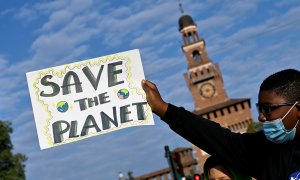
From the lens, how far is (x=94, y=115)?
5.29m

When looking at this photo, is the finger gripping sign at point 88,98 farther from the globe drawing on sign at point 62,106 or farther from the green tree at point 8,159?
the green tree at point 8,159

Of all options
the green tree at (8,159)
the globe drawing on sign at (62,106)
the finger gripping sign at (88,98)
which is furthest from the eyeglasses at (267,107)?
the green tree at (8,159)

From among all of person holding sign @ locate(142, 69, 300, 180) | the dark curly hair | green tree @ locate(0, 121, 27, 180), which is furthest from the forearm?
green tree @ locate(0, 121, 27, 180)

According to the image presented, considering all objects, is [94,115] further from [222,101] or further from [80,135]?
[222,101]

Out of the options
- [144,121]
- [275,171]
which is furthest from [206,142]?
[144,121]

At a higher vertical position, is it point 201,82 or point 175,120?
point 201,82

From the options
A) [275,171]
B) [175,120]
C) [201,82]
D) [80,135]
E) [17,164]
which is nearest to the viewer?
[275,171]

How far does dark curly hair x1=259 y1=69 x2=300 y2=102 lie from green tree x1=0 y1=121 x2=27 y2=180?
4210cm

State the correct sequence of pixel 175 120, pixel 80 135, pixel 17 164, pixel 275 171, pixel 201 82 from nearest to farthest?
1. pixel 275 171
2. pixel 175 120
3. pixel 80 135
4. pixel 17 164
5. pixel 201 82

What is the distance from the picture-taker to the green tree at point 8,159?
44500 millimetres

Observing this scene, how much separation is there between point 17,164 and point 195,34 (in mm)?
44775

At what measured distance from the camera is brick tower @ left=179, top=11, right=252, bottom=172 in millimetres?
84312

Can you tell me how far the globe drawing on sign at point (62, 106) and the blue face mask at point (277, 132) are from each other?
7.94 feet

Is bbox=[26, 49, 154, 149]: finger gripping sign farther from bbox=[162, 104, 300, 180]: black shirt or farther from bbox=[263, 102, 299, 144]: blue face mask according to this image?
bbox=[263, 102, 299, 144]: blue face mask
